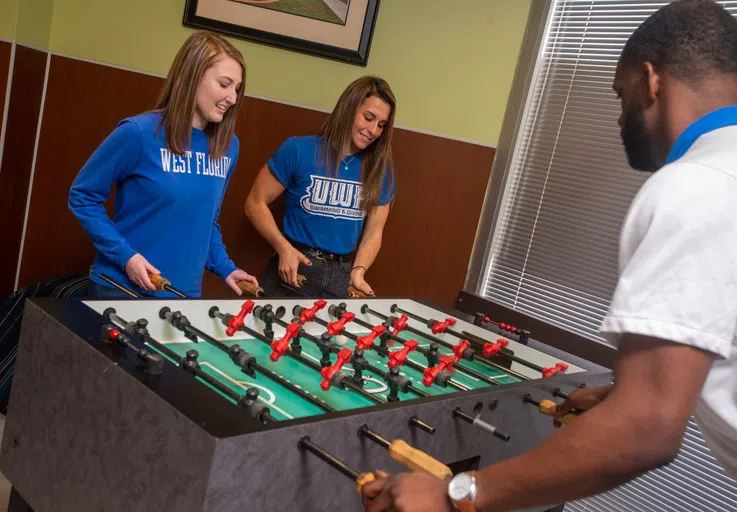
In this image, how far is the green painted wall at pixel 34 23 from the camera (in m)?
2.99

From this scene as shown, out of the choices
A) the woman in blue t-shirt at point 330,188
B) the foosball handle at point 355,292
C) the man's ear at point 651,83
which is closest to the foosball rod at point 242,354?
the man's ear at point 651,83

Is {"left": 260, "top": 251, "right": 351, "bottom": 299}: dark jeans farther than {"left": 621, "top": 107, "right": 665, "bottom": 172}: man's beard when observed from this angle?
Yes

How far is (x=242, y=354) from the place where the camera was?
1.68 meters

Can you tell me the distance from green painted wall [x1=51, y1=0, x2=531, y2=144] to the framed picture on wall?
0.06m

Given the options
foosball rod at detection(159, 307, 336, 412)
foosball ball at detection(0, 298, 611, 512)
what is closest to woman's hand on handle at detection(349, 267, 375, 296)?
foosball ball at detection(0, 298, 611, 512)

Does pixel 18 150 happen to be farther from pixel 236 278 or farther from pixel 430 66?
pixel 430 66

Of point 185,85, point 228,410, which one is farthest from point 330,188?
point 228,410

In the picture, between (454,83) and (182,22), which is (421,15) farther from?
(182,22)

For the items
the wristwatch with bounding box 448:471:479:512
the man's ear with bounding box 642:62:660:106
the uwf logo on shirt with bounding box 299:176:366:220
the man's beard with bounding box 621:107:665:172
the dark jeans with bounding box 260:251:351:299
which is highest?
the man's ear with bounding box 642:62:660:106

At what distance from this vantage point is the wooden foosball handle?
1.18 m

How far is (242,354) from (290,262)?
4.25 ft

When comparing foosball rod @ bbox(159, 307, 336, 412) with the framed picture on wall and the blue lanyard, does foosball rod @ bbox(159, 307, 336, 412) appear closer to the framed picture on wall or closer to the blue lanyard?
the blue lanyard

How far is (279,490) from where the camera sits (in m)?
1.28

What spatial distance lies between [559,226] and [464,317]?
115cm
